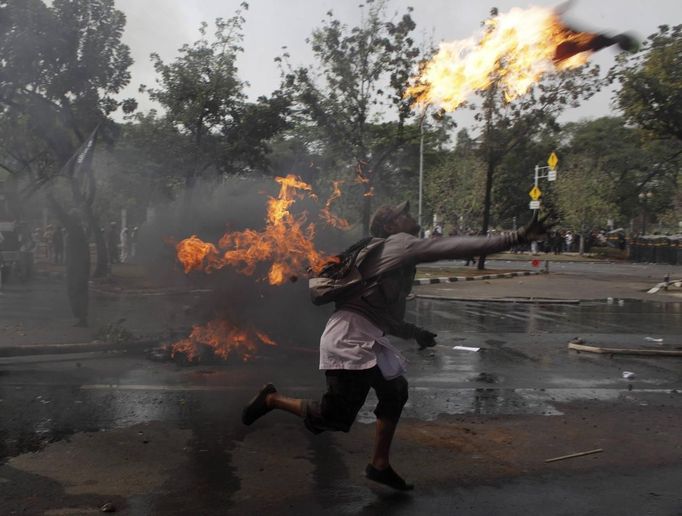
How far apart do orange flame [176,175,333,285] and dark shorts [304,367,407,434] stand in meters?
4.06

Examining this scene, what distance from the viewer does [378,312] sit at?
170 inches

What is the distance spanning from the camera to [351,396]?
4.18 m

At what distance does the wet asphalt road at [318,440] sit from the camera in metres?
4.03

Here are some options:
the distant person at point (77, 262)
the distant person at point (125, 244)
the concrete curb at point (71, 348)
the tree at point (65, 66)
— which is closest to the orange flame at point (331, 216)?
the concrete curb at point (71, 348)

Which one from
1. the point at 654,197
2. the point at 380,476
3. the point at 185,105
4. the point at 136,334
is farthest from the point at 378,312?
the point at 654,197

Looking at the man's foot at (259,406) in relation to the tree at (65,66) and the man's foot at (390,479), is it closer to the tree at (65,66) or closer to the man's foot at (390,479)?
the man's foot at (390,479)

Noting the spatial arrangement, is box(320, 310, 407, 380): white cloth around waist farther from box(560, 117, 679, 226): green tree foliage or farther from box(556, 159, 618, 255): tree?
box(560, 117, 679, 226): green tree foliage

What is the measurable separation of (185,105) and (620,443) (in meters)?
17.9

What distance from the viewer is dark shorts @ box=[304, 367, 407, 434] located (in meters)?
4.18

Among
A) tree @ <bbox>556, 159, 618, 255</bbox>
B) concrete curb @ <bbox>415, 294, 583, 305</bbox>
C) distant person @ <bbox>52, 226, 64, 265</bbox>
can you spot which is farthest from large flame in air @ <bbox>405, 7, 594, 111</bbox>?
tree @ <bbox>556, 159, 618, 255</bbox>

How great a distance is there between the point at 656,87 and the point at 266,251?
13378 millimetres

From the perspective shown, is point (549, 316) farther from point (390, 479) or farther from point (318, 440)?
point (390, 479)

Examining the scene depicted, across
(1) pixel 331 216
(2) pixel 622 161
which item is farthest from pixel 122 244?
(2) pixel 622 161

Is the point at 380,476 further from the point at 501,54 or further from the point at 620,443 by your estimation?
the point at 501,54
